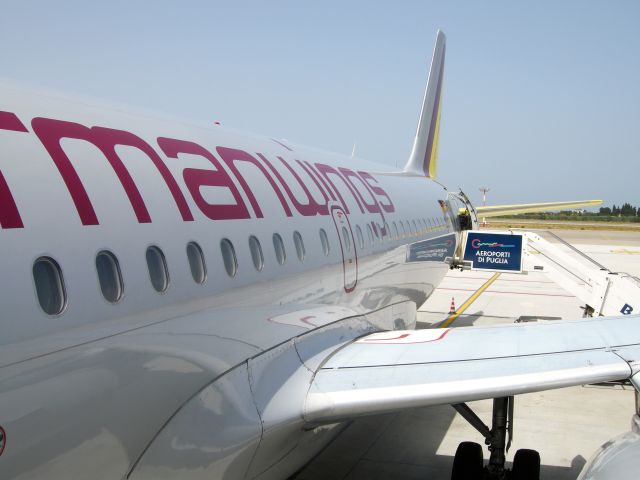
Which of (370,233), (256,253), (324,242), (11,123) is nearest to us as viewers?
(11,123)

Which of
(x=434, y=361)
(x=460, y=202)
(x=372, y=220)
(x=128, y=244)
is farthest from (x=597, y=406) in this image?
(x=128, y=244)

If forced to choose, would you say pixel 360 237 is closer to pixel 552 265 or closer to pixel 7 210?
pixel 7 210

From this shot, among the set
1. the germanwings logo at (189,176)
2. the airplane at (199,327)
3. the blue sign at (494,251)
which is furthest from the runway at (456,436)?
the blue sign at (494,251)

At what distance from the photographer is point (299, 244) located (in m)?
7.47

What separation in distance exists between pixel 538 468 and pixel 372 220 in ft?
12.5

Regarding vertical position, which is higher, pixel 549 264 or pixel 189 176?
pixel 189 176

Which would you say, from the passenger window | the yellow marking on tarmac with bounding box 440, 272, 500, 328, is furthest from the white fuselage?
the yellow marking on tarmac with bounding box 440, 272, 500, 328

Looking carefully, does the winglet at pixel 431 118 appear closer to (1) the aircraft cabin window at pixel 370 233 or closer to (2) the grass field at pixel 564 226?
(1) the aircraft cabin window at pixel 370 233

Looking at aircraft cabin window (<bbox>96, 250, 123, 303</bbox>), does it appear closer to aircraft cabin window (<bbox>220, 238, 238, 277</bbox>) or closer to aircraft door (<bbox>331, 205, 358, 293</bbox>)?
aircraft cabin window (<bbox>220, 238, 238, 277</bbox>)

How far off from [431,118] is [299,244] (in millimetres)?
13401

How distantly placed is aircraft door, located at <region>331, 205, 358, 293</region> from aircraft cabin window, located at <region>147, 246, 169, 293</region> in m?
3.98

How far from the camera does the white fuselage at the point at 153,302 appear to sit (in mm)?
3832

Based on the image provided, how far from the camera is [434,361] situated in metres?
7.20

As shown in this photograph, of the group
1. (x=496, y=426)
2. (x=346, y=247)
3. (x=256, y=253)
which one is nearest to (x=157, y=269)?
(x=256, y=253)
